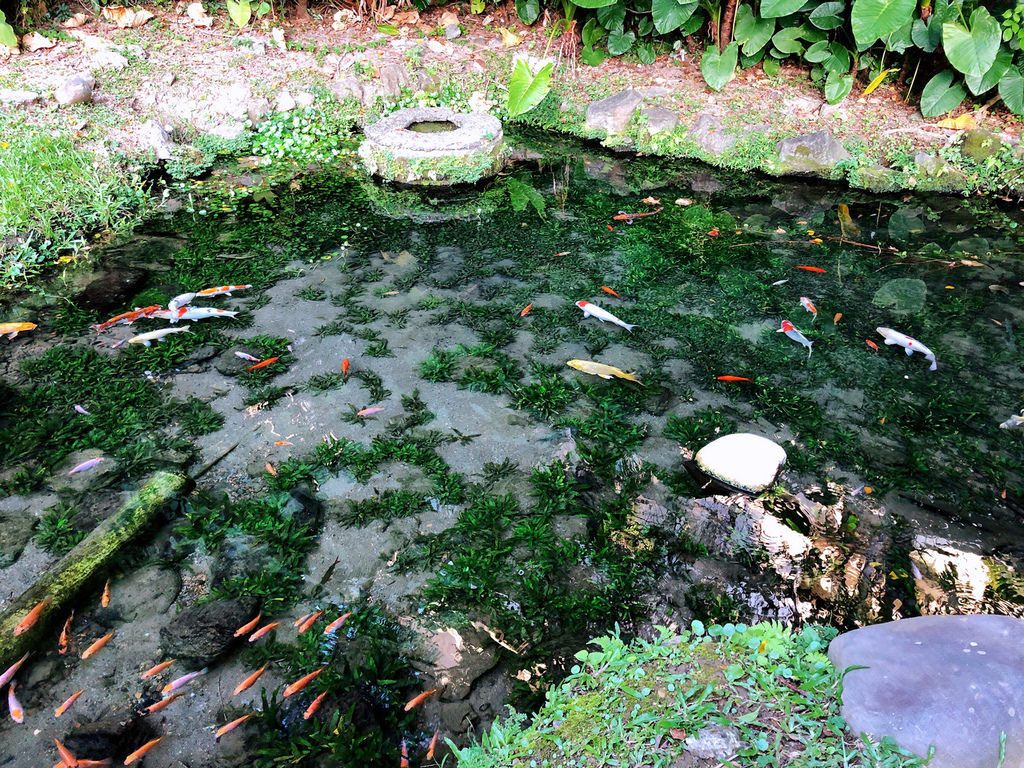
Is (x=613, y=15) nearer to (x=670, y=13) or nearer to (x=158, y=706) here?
(x=670, y=13)

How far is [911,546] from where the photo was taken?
131 inches

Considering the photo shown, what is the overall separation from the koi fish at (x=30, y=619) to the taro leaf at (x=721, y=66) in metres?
8.80

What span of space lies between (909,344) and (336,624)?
14.2ft

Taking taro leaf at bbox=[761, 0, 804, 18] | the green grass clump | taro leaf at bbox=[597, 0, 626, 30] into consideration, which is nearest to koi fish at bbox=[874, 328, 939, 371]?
the green grass clump

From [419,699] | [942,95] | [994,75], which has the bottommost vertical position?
[419,699]

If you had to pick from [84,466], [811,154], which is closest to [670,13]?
[811,154]

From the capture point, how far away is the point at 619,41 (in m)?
9.08

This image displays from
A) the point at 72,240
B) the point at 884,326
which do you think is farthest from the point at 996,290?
the point at 72,240

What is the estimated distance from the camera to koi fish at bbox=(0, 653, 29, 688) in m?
2.64

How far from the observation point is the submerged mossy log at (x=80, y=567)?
9.00ft

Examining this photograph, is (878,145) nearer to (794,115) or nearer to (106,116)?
(794,115)

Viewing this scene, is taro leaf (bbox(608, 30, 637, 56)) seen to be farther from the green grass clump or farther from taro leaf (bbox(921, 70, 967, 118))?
the green grass clump

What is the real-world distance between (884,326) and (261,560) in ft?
15.9

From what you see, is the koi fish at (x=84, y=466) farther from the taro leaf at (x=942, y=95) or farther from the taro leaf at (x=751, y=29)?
the taro leaf at (x=942, y=95)
